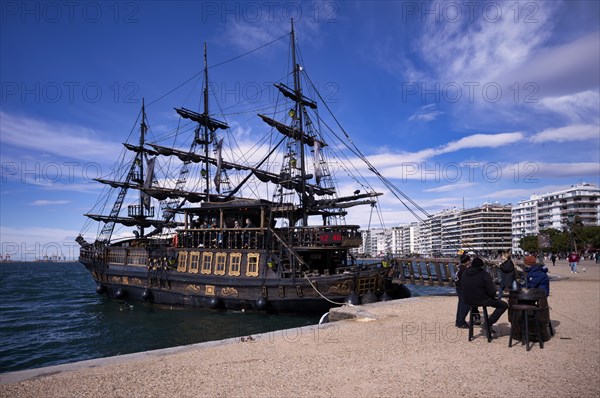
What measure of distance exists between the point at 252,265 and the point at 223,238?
9.59 ft

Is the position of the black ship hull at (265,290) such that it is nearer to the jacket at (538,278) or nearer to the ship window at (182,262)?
the ship window at (182,262)

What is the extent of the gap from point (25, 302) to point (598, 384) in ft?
114

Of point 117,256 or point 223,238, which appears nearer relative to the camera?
point 223,238

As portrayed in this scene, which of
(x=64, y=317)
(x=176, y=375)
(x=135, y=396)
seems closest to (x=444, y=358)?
(x=176, y=375)

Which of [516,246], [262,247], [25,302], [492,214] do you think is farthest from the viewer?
[492,214]

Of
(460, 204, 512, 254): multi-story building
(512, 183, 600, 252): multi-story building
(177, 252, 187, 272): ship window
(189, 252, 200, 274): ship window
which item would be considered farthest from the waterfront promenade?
(460, 204, 512, 254): multi-story building

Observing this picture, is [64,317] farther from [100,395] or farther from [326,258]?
[100,395]

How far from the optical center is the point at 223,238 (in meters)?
22.7

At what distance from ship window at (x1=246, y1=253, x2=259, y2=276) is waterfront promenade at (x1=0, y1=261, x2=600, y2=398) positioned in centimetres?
1169

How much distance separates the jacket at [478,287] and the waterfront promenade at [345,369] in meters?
0.88

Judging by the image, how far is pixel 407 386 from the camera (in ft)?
17.6

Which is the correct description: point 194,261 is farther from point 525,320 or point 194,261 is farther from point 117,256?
point 525,320

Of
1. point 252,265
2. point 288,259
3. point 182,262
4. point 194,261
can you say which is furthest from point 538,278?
point 182,262

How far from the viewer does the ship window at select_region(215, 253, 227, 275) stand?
21859 millimetres
